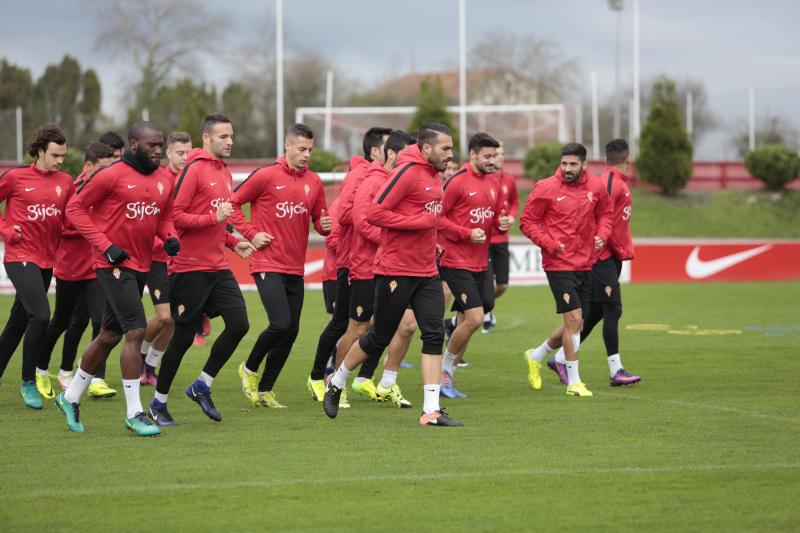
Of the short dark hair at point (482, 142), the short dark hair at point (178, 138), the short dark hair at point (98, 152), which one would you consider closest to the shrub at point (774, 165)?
the short dark hair at point (482, 142)

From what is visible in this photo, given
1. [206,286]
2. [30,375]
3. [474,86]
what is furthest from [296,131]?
[474,86]

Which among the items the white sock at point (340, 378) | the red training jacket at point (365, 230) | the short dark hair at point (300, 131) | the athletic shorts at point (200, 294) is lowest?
the white sock at point (340, 378)

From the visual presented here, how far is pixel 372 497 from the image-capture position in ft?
22.4

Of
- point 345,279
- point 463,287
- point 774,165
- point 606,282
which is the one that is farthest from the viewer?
point 774,165

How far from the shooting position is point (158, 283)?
35.1 ft

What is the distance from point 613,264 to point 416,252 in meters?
3.37

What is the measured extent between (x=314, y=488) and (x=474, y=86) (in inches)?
2443

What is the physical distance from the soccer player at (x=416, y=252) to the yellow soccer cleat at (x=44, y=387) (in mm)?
3007

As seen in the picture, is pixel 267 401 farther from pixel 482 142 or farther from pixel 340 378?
pixel 482 142

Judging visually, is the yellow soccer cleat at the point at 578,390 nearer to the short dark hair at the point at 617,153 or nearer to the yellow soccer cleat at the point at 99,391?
the short dark hair at the point at 617,153

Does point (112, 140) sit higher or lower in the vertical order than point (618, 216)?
higher

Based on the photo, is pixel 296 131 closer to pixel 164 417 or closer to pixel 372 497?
pixel 164 417

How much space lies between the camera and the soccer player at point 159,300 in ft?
34.8

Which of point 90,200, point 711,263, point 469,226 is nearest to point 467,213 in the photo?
point 469,226
